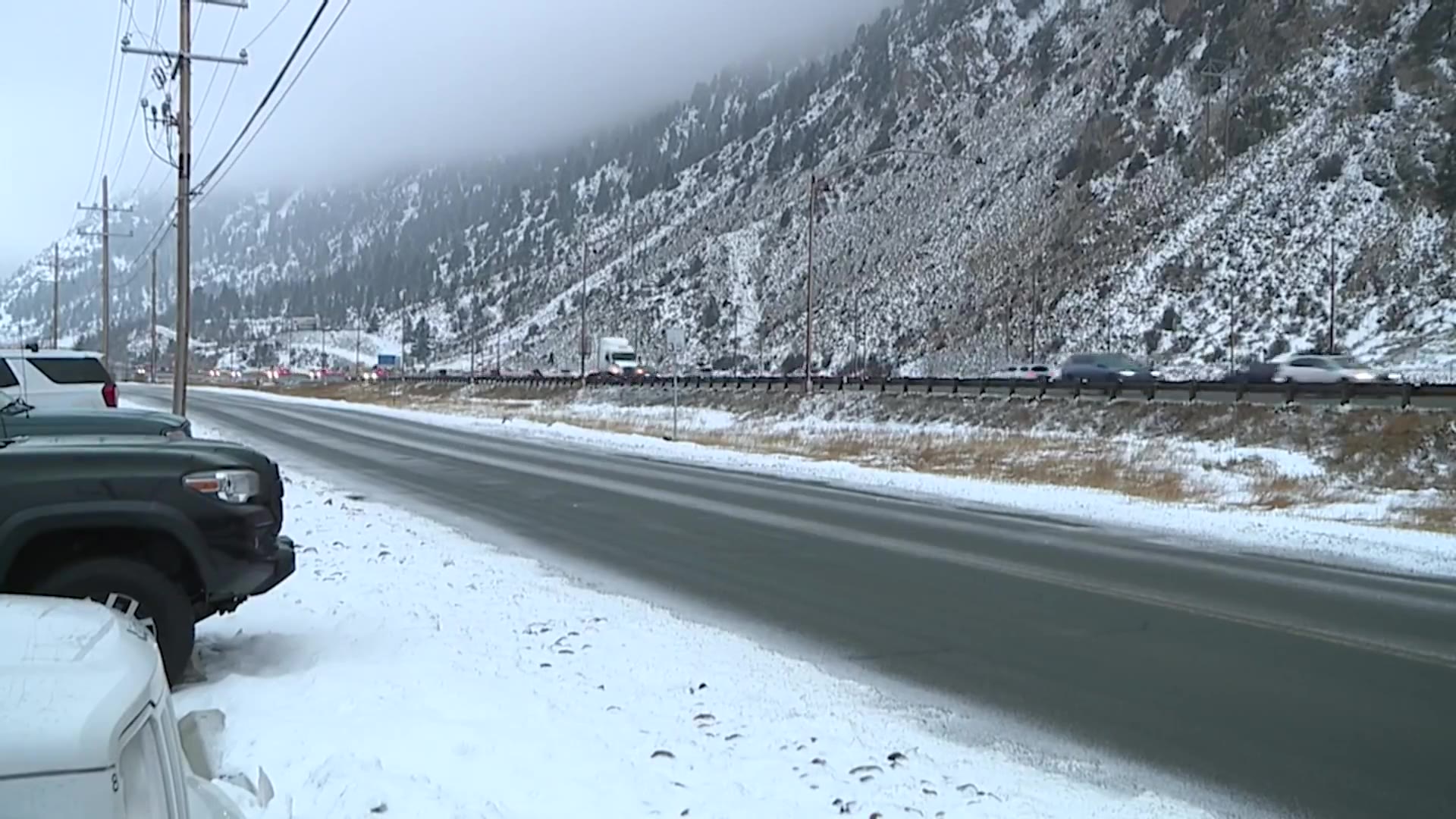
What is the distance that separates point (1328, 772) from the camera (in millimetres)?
5641

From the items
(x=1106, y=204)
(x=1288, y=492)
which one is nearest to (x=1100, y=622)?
(x=1288, y=492)

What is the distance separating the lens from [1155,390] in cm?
4075

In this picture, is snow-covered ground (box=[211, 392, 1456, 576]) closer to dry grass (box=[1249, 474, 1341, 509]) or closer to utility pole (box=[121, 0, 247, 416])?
dry grass (box=[1249, 474, 1341, 509])

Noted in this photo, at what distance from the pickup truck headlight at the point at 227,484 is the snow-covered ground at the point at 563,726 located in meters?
1.04

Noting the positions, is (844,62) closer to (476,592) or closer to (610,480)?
(610,480)

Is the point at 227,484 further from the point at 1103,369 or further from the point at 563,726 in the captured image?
the point at 1103,369

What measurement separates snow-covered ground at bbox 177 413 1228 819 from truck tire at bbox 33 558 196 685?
0.86 ft

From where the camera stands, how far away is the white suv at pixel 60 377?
19969mm

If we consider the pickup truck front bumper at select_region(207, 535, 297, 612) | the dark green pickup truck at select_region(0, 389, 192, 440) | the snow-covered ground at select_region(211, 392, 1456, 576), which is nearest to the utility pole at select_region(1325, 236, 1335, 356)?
the snow-covered ground at select_region(211, 392, 1456, 576)

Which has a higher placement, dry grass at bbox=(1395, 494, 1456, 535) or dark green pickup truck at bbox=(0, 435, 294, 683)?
dark green pickup truck at bbox=(0, 435, 294, 683)

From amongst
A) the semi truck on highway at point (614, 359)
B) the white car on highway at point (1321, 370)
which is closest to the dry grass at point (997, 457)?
the white car on highway at point (1321, 370)

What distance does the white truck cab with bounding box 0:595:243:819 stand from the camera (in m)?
2.08

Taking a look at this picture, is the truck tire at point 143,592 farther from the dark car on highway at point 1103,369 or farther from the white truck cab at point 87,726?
the dark car on highway at point 1103,369

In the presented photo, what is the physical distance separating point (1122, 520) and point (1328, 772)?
37.0 feet
